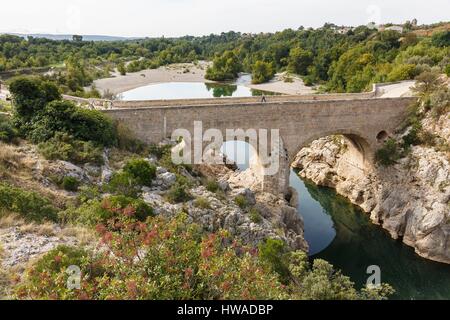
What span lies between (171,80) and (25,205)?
2757 inches

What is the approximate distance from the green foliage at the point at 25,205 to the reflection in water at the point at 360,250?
1509 centimetres

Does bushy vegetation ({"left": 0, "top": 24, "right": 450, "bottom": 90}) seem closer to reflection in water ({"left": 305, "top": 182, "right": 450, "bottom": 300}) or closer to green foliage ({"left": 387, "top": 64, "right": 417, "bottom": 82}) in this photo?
green foliage ({"left": 387, "top": 64, "right": 417, "bottom": 82})

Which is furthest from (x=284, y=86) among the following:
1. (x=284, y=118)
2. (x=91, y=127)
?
(x=91, y=127)

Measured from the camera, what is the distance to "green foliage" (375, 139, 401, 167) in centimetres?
2749

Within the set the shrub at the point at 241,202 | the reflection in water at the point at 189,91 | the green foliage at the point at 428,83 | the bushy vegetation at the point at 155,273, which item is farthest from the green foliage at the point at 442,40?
the bushy vegetation at the point at 155,273

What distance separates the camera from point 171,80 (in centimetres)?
8038

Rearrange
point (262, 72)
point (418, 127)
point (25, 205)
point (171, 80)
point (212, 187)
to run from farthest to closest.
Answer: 1. point (171, 80)
2. point (262, 72)
3. point (418, 127)
4. point (212, 187)
5. point (25, 205)

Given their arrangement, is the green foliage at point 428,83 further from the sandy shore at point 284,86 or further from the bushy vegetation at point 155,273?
the sandy shore at point 284,86

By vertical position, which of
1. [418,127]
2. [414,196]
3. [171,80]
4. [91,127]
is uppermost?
[171,80]

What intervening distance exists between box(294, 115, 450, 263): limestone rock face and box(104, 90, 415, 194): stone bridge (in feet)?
6.12

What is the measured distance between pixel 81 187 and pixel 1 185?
3.04 m
